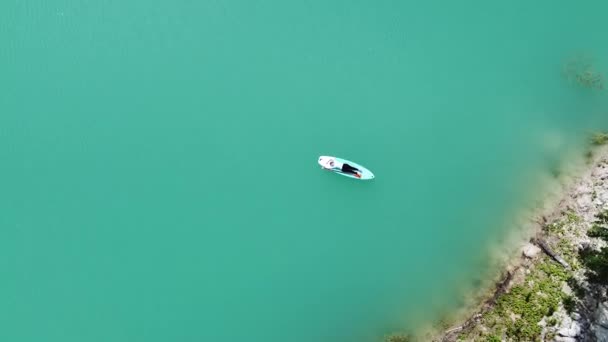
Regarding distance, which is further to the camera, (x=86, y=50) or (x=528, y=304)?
(x=86, y=50)

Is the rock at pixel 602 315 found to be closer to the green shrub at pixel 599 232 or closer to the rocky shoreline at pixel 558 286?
the rocky shoreline at pixel 558 286

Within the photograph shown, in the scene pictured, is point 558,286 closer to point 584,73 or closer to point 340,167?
point 584,73

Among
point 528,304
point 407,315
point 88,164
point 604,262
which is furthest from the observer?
point 88,164

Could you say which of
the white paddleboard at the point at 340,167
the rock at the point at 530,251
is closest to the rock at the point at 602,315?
the rock at the point at 530,251

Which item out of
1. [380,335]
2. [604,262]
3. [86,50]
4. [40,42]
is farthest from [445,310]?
[40,42]

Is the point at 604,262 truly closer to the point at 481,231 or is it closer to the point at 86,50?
the point at 481,231

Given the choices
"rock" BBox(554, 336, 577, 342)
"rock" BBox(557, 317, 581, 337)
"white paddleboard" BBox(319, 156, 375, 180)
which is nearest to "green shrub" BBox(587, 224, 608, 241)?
"rock" BBox(557, 317, 581, 337)

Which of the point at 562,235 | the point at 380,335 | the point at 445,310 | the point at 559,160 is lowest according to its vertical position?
the point at 380,335
